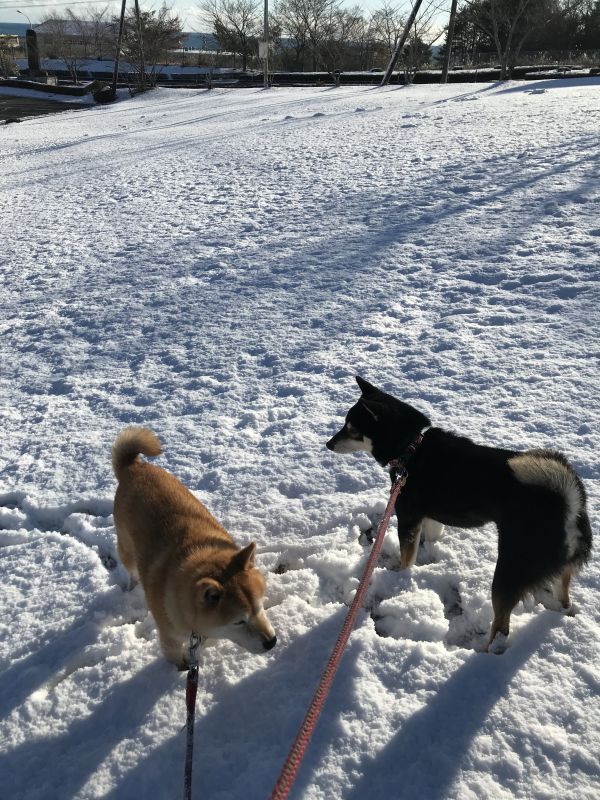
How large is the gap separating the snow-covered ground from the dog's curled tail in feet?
2.01

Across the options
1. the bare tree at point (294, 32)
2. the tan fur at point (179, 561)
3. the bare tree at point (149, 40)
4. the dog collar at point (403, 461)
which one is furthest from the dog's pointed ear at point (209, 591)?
the bare tree at point (294, 32)

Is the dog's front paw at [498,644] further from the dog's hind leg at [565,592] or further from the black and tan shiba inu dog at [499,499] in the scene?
the dog's hind leg at [565,592]

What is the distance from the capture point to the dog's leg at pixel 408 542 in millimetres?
2943

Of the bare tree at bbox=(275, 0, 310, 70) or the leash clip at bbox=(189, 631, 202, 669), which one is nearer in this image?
the leash clip at bbox=(189, 631, 202, 669)

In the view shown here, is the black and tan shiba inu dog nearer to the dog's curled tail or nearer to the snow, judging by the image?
the dog's curled tail

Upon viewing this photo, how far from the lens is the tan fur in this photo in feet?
7.52

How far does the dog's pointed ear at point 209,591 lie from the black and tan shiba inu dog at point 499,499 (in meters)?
1.13

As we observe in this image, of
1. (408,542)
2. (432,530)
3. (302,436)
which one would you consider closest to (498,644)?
(408,542)

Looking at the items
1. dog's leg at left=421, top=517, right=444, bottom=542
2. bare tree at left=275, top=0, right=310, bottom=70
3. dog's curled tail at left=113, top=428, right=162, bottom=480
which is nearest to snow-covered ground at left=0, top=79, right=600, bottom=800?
dog's leg at left=421, top=517, right=444, bottom=542

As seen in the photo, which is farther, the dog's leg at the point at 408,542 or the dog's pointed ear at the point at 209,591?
the dog's leg at the point at 408,542

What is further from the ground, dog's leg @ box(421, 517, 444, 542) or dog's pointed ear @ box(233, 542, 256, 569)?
dog's pointed ear @ box(233, 542, 256, 569)

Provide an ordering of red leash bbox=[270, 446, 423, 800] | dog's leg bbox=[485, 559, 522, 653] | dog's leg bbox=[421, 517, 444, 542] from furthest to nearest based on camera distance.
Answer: dog's leg bbox=[421, 517, 444, 542]
dog's leg bbox=[485, 559, 522, 653]
red leash bbox=[270, 446, 423, 800]

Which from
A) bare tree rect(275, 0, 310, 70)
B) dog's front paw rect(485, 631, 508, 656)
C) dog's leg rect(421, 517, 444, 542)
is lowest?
dog's front paw rect(485, 631, 508, 656)

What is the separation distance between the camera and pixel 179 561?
2.50 meters
